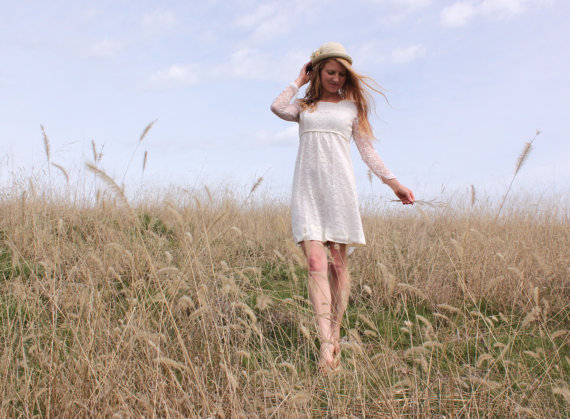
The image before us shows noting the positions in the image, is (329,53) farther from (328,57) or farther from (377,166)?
(377,166)

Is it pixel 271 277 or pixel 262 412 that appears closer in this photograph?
pixel 262 412

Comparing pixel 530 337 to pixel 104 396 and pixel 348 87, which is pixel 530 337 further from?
pixel 104 396

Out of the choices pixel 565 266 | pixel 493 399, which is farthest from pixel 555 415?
pixel 565 266

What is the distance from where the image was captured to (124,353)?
227 cm

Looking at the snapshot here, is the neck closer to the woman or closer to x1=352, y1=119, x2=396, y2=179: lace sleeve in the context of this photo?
the woman

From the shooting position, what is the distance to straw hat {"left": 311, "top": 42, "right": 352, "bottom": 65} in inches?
122

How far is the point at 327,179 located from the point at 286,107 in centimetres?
56

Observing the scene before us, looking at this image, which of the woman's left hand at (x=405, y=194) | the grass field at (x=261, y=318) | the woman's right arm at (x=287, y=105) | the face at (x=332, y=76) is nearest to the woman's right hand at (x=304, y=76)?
the woman's right arm at (x=287, y=105)

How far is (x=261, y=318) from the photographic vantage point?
345cm

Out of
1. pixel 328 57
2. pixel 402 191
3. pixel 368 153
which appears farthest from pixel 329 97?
pixel 402 191

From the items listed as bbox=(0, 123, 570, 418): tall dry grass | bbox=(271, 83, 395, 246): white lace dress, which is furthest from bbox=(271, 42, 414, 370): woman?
bbox=(0, 123, 570, 418): tall dry grass

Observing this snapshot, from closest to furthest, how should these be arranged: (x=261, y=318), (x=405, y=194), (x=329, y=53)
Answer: (x=405, y=194) < (x=329, y=53) < (x=261, y=318)

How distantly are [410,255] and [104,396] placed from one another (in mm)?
3288

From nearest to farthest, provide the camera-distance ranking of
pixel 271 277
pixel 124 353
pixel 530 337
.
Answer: pixel 124 353 < pixel 530 337 < pixel 271 277
